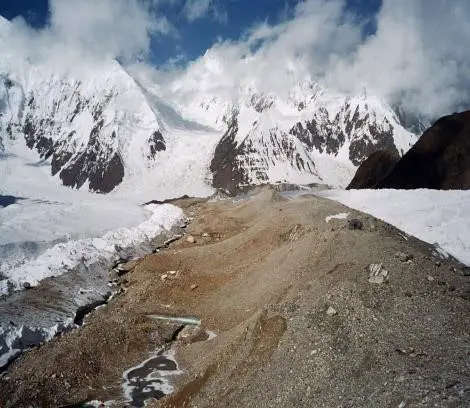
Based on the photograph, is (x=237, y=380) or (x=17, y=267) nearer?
(x=237, y=380)

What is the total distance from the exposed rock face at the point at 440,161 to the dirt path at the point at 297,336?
39.5 metres

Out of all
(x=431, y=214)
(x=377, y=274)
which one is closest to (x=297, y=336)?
(x=377, y=274)

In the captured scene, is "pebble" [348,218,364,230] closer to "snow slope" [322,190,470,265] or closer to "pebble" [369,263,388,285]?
"snow slope" [322,190,470,265]

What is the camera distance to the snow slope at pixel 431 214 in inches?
1374

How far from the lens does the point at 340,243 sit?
90.8 ft

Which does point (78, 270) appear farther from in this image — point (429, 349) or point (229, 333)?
point (429, 349)

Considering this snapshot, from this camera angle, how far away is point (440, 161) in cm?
7162

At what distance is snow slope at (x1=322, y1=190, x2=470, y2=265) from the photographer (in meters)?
34.9

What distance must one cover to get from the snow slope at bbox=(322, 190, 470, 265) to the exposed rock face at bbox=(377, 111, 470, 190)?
72.7 ft

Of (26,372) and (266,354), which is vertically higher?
(266,354)

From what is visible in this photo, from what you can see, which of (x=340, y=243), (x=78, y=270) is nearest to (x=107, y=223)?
(x=78, y=270)

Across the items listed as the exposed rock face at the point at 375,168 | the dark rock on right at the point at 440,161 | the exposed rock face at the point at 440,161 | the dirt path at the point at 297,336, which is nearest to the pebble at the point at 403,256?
the dirt path at the point at 297,336

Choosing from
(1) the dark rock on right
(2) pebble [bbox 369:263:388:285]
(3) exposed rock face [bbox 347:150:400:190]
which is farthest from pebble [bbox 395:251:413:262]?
(3) exposed rock face [bbox 347:150:400:190]

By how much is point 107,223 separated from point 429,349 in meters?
47.4
